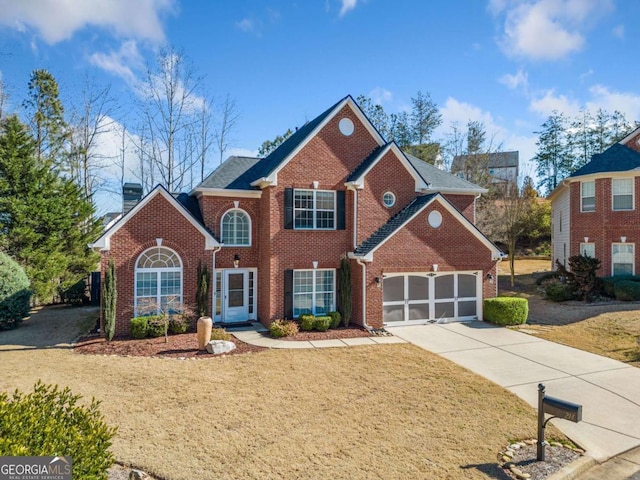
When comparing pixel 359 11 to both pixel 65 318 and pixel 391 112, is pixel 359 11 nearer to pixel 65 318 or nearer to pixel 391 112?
pixel 65 318

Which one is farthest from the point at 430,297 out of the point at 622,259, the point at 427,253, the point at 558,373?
the point at 622,259

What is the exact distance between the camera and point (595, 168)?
22.2 m

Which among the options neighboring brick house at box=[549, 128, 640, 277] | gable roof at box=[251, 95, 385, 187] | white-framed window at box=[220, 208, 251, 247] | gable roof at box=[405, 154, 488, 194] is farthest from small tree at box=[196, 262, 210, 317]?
neighboring brick house at box=[549, 128, 640, 277]

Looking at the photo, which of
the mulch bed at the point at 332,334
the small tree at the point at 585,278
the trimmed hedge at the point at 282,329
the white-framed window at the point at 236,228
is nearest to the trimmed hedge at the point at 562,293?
the small tree at the point at 585,278

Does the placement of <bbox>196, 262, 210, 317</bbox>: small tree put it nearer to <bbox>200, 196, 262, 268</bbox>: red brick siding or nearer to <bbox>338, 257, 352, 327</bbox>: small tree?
<bbox>200, 196, 262, 268</bbox>: red brick siding

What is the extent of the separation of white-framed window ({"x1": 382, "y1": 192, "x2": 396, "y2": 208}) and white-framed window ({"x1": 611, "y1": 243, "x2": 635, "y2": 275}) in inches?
548

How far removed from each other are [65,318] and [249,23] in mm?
15023

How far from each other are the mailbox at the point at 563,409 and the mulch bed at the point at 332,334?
27.2 ft

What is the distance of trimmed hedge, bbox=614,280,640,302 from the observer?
17906mm

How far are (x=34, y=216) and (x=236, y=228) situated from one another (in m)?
11.8

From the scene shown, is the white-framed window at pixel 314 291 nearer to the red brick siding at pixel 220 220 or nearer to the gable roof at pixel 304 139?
the red brick siding at pixel 220 220

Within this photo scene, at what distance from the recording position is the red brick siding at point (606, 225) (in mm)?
20688

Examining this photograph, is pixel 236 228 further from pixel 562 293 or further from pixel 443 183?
pixel 562 293

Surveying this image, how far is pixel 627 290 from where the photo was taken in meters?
18.1
